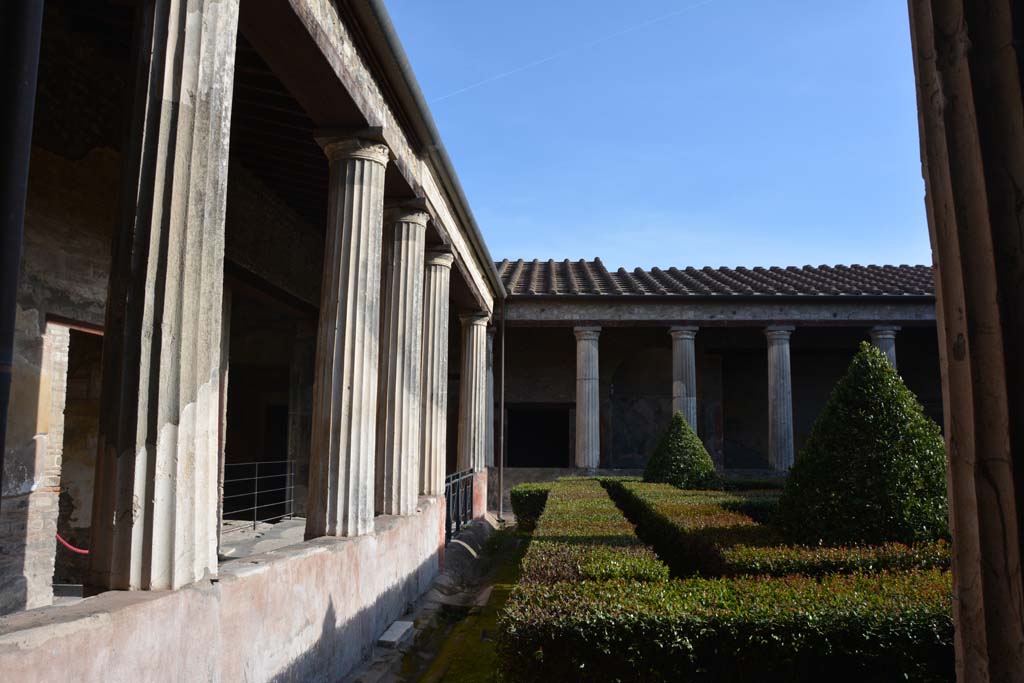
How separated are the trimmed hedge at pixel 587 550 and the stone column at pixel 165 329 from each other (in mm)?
1857

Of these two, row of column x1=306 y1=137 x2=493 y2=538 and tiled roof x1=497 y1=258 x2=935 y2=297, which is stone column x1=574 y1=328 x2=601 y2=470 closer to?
tiled roof x1=497 y1=258 x2=935 y2=297

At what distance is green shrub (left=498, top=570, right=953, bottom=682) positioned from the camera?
329 cm

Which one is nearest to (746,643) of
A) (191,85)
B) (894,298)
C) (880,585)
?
(880,585)

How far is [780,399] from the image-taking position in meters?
14.8

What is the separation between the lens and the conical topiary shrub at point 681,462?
10945 millimetres

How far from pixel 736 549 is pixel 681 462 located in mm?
6560

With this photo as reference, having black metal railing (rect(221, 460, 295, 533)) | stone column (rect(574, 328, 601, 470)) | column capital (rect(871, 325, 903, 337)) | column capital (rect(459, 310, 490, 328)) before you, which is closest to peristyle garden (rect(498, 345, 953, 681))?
black metal railing (rect(221, 460, 295, 533))

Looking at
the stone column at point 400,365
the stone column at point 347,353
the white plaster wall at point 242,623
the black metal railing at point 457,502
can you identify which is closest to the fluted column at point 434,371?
the black metal railing at point 457,502

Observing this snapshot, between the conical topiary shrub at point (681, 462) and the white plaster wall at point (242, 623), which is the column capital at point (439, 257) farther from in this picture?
the conical topiary shrub at point (681, 462)

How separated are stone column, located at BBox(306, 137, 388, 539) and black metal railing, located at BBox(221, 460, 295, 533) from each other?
414cm

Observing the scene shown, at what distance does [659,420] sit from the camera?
696 inches

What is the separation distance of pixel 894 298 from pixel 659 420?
5.52 m

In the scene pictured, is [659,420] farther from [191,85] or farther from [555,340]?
[191,85]

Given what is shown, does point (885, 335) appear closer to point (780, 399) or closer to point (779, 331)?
point (779, 331)
